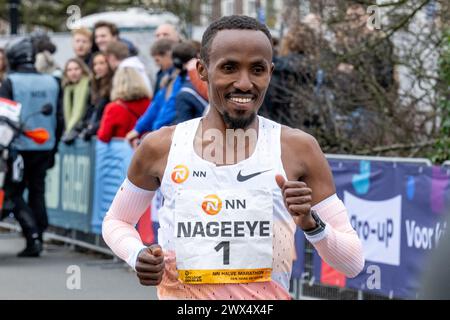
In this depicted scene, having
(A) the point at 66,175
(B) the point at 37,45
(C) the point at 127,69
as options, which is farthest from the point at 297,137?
(B) the point at 37,45

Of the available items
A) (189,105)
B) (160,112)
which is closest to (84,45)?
(160,112)

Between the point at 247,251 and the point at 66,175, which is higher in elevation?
the point at 247,251

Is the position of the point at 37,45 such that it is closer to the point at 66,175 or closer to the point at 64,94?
the point at 64,94

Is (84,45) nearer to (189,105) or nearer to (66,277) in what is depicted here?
(66,277)

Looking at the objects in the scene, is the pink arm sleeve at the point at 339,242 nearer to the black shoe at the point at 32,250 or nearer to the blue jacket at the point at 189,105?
the blue jacket at the point at 189,105

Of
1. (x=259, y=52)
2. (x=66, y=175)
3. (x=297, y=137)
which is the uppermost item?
(x=259, y=52)

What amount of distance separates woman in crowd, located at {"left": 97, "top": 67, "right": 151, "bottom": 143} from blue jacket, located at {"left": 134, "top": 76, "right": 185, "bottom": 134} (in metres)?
0.85

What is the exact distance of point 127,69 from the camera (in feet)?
39.4

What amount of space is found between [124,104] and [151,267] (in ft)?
27.7

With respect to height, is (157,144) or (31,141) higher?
(157,144)

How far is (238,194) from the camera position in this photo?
4012 mm

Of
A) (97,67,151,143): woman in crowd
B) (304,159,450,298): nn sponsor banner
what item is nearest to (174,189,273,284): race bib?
(304,159,450,298): nn sponsor banner

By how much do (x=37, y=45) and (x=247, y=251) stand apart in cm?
1066

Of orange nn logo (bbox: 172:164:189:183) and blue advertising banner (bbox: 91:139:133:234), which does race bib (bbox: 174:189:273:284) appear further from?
blue advertising banner (bbox: 91:139:133:234)
